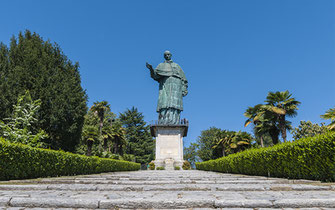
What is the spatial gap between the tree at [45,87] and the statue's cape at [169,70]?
1425 centimetres

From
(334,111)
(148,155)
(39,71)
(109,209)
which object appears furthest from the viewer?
(148,155)

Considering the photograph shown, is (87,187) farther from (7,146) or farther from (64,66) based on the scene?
(64,66)

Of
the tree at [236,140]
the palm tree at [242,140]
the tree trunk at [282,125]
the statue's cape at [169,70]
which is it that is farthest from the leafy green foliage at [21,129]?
the tree at [236,140]

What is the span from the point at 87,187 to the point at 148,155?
131 feet

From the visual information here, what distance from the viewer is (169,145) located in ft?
92.3

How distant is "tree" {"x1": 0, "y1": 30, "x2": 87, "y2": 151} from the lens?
16.7 m

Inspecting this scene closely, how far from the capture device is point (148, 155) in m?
44.4

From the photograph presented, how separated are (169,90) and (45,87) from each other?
1714 cm

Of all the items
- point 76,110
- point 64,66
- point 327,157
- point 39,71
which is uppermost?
point 64,66

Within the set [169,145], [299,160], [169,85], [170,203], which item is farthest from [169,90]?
[170,203]

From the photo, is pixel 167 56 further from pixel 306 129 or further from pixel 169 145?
pixel 306 129

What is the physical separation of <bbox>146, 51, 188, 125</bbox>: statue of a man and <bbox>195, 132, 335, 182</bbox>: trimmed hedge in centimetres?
2090

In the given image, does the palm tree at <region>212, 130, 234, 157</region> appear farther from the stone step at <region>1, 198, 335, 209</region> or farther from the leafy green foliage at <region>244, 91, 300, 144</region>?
the stone step at <region>1, 198, 335, 209</region>

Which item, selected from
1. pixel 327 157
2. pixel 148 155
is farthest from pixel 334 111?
pixel 148 155
